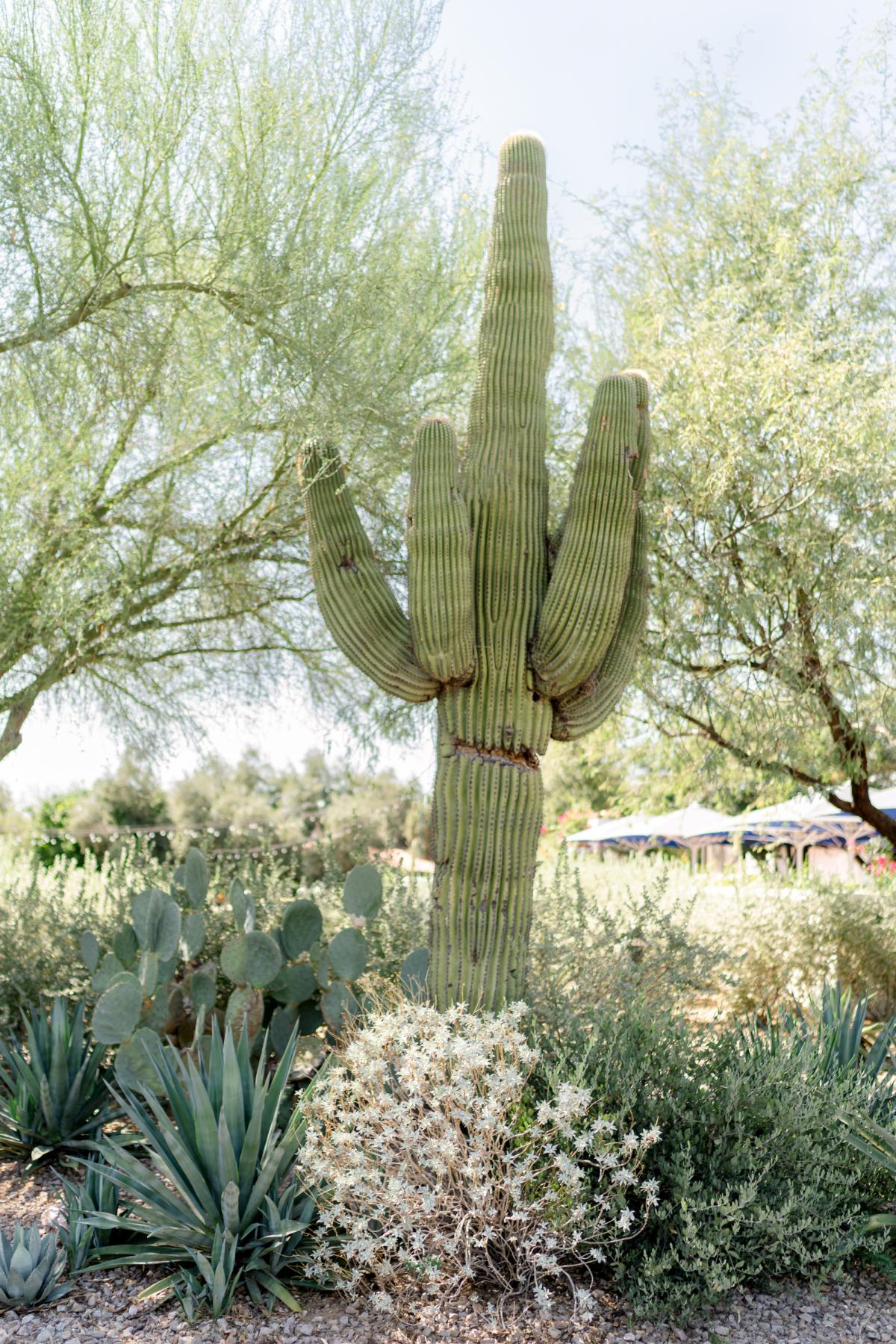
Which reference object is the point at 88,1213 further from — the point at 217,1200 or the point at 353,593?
the point at 353,593

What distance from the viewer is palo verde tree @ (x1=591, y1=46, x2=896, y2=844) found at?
7.12 metres

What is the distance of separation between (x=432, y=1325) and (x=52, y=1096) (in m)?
Result: 2.63

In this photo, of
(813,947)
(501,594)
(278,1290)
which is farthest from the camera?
(813,947)

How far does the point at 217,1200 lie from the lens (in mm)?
4137

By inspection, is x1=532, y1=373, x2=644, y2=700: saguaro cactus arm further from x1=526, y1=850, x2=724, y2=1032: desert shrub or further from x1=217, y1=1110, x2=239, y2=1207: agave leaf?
x1=217, y1=1110, x2=239, y2=1207: agave leaf

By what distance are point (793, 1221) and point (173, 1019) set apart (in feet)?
11.4

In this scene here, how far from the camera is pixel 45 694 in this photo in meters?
7.85

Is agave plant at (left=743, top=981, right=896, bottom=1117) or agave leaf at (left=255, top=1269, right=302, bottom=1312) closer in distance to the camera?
agave leaf at (left=255, top=1269, right=302, bottom=1312)

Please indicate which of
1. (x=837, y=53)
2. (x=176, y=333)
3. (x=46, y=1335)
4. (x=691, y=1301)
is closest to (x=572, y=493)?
(x=176, y=333)

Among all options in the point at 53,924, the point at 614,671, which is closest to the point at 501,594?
the point at 614,671

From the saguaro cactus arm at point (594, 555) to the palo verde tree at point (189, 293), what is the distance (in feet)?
4.33

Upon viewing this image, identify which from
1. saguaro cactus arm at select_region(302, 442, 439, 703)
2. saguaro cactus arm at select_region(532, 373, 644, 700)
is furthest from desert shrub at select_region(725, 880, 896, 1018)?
saguaro cactus arm at select_region(302, 442, 439, 703)

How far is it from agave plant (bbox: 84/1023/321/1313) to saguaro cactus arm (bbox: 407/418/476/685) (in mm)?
1898

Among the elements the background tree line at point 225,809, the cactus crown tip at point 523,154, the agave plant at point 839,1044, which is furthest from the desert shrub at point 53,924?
the background tree line at point 225,809
